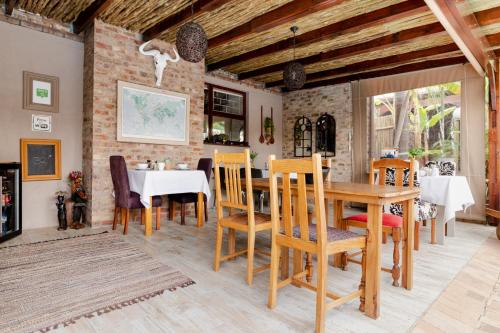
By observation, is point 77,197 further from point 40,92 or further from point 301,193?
point 301,193

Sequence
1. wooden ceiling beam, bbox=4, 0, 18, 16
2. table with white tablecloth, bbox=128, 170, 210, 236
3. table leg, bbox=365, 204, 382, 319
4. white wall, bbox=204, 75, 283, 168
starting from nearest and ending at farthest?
table leg, bbox=365, 204, 382, 319, wooden ceiling beam, bbox=4, 0, 18, 16, table with white tablecloth, bbox=128, 170, 210, 236, white wall, bbox=204, 75, 283, 168

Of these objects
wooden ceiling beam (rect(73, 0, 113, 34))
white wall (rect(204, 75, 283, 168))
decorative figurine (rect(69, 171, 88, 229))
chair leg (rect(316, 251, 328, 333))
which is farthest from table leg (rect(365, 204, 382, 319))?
white wall (rect(204, 75, 283, 168))

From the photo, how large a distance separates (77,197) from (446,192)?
5009 millimetres

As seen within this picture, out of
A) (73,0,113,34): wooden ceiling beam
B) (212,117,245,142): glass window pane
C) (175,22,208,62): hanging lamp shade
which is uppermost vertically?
(73,0,113,34): wooden ceiling beam

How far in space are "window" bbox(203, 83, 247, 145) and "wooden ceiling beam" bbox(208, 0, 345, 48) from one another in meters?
1.84

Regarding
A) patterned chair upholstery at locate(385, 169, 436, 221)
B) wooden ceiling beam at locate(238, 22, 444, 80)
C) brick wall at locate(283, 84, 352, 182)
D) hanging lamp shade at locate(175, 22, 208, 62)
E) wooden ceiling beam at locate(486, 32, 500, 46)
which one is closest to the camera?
hanging lamp shade at locate(175, 22, 208, 62)

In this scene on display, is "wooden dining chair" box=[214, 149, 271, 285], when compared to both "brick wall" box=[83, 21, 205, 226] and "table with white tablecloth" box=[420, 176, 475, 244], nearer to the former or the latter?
"table with white tablecloth" box=[420, 176, 475, 244]

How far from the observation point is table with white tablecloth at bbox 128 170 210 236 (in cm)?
389

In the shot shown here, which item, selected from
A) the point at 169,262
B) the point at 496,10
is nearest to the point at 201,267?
the point at 169,262

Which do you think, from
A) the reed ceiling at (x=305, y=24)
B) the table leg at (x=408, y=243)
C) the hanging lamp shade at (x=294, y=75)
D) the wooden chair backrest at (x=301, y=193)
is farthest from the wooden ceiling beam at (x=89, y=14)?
the table leg at (x=408, y=243)

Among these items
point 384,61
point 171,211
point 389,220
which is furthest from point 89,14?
point 384,61

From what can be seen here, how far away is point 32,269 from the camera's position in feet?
8.75

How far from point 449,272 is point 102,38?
201 inches

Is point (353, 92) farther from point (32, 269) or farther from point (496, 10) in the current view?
point (32, 269)
